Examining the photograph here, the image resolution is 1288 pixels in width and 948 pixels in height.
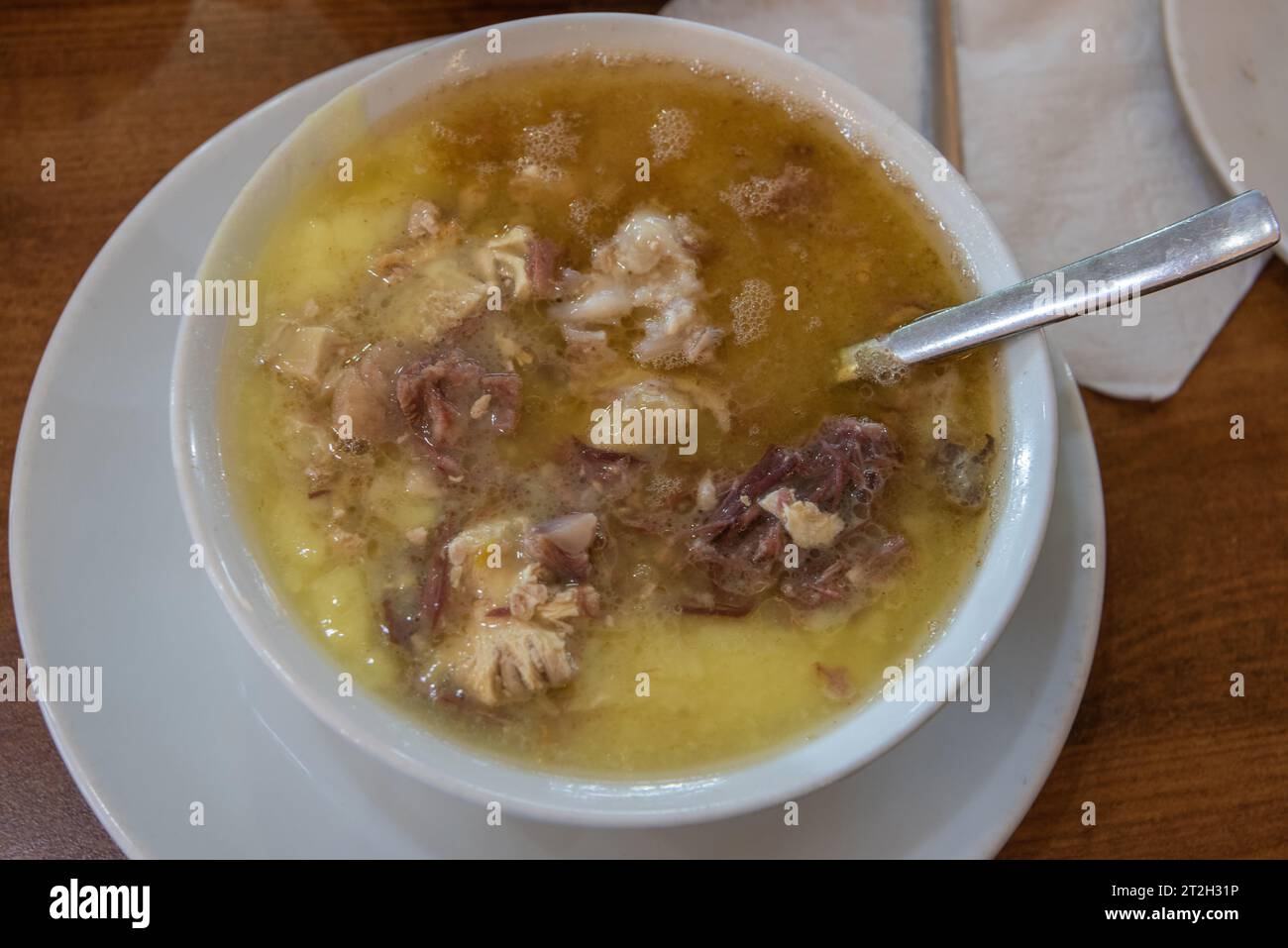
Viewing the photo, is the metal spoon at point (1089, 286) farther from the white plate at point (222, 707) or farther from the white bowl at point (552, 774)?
the white plate at point (222, 707)

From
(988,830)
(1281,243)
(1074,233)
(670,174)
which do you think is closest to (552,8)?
(670,174)

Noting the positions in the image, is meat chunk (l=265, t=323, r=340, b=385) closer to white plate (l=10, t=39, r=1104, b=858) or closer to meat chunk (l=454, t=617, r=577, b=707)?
white plate (l=10, t=39, r=1104, b=858)

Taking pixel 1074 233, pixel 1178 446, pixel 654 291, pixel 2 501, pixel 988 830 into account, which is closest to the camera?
pixel 988 830

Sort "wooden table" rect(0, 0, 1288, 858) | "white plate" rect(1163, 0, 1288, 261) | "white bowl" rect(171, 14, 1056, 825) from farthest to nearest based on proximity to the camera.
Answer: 1. "white plate" rect(1163, 0, 1288, 261)
2. "wooden table" rect(0, 0, 1288, 858)
3. "white bowl" rect(171, 14, 1056, 825)

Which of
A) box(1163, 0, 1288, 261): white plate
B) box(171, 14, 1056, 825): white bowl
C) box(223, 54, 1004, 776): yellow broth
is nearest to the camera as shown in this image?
box(171, 14, 1056, 825): white bowl

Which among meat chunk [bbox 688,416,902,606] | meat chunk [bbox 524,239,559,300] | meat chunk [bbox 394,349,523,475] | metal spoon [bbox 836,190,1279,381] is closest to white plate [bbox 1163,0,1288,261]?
metal spoon [bbox 836,190,1279,381]

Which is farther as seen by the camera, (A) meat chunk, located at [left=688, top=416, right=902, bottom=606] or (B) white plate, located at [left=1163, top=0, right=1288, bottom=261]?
(B) white plate, located at [left=1163, top=0, right=1288, bottom=261]
